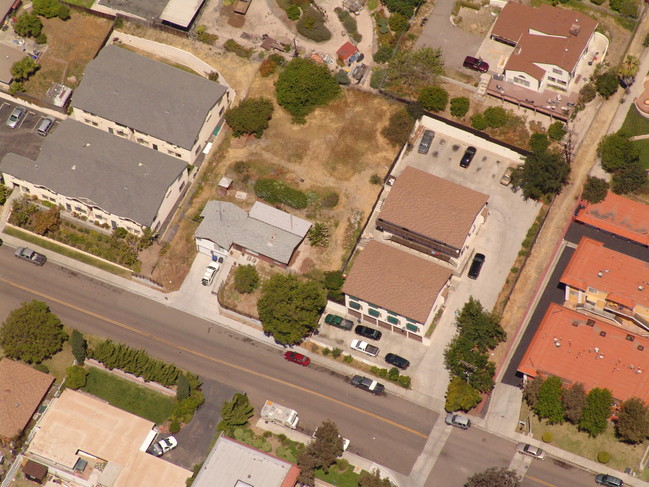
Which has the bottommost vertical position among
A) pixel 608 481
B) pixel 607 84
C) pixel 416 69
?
pixel 608 481

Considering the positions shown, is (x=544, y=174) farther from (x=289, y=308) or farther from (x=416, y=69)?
(x=289, y=308)

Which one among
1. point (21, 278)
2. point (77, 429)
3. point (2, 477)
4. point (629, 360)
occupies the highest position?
point (629, 360)

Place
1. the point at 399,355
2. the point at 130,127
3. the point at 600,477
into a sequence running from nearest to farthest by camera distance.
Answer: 1. the point at 600,477
2. the point at 399,355
3. the point at 130,127

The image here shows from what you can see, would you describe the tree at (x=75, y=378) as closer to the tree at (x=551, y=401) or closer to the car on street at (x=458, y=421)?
the car on street at (x=458, y=421)

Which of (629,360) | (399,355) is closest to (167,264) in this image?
(399,355)

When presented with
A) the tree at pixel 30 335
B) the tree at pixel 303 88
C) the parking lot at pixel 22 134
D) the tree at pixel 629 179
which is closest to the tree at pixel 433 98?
the tree at pixel 303 88

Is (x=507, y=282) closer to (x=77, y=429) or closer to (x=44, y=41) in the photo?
(x=77, y=429)

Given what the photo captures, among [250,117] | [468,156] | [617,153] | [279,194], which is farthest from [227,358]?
[617,153]
